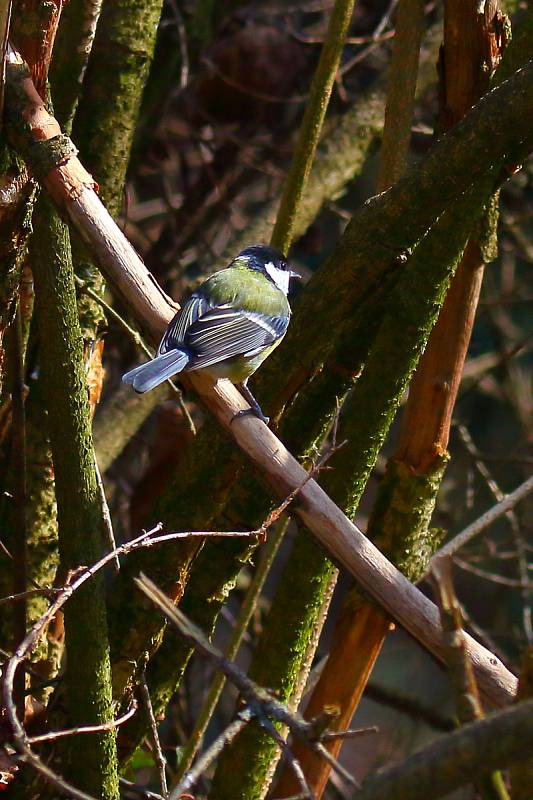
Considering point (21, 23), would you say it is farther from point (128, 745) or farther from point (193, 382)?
point (128, 745)

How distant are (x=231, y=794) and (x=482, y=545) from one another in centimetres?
248

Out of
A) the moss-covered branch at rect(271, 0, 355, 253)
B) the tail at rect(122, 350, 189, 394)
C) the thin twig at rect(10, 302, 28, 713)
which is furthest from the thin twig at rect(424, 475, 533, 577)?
the moss-covered branch at rect(271, 0, 355, 253)

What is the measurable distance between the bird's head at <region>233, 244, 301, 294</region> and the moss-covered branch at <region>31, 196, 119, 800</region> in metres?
1.15

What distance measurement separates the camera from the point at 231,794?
8.06 feet

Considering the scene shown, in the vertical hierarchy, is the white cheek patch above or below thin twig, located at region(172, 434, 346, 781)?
above

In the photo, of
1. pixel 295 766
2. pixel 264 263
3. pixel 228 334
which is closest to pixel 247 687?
pixel 295 766

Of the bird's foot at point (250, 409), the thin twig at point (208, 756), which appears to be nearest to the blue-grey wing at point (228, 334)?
the bird's foot at point (250, 409)

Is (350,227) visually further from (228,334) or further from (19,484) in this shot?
(19,484)

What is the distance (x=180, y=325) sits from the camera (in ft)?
7.72

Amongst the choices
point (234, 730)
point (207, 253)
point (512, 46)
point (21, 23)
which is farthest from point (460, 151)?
point (207, 253)

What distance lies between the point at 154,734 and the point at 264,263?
162 centimetres

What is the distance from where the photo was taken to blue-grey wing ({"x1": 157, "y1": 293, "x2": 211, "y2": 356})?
2.21 metres

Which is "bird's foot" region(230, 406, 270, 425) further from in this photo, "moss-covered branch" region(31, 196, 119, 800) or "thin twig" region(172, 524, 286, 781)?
"thin twig" region(172, 524, 286, 781)

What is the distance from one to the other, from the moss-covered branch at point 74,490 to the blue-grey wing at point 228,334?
0.44 m
